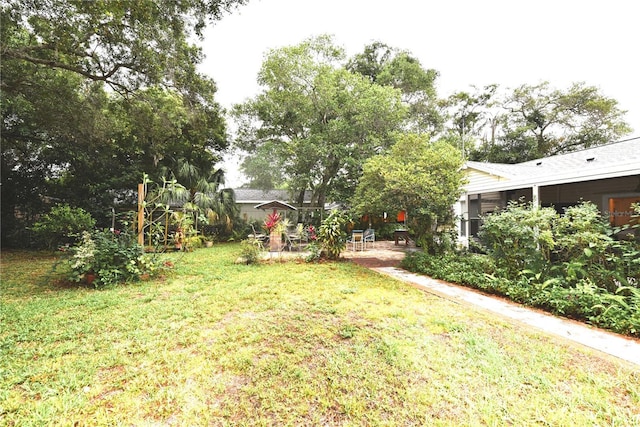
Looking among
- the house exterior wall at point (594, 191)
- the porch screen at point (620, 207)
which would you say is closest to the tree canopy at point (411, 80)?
the house exterior wall at point (594, 191)

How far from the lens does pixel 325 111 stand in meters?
14.2

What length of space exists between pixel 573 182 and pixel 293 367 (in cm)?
671

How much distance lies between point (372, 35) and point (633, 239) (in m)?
17.8

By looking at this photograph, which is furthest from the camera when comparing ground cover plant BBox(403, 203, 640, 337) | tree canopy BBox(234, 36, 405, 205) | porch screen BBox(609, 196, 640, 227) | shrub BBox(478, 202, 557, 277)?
tree canopy BBox(234, 36, 405, 205)

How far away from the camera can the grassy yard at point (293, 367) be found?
6.61ft

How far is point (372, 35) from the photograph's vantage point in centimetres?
1712

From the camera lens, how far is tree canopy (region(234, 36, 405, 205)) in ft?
43.0

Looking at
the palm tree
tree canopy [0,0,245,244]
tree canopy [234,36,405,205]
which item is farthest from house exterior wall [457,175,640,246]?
the palm tree

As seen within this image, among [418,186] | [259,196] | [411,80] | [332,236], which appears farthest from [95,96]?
[411,80]

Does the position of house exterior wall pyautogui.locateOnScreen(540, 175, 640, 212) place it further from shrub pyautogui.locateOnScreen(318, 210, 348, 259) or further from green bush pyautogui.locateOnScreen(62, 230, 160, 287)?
green bush pyautogui.locateOnScreen(62, 230, 160, 287)

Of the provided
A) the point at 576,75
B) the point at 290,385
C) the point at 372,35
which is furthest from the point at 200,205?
the point at 576,75

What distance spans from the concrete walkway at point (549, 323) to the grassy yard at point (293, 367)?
28 cm

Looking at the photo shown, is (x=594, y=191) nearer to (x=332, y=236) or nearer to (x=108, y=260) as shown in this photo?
(x=332, y=236)

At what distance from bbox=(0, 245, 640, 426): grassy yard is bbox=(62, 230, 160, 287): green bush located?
3.00 ft
